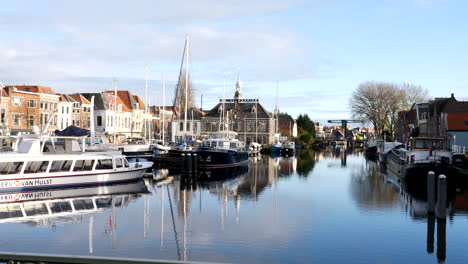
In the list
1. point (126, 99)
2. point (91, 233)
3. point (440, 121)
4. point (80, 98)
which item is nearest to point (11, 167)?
point (91, 233)

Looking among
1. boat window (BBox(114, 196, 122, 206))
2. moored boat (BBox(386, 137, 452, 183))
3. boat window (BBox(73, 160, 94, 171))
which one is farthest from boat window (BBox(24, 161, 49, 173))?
moored boat (BBox(386, 137, 452, 183))

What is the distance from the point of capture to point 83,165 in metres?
34.2

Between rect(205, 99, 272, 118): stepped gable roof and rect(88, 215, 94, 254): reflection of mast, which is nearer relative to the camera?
rect(88, 215, 94, 254): reflection of mast

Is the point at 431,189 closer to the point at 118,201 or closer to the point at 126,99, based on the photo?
the point at 118,201

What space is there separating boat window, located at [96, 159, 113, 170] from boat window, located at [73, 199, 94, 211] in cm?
594

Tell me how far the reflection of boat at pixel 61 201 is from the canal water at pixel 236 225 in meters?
0.05

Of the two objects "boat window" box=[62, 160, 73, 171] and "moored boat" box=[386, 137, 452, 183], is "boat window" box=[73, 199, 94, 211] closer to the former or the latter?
"boat window" box=[62, 160, 73, 171]

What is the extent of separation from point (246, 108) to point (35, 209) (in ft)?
291

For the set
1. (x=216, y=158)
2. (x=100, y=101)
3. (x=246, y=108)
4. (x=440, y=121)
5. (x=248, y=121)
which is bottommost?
(x=216, y=158)

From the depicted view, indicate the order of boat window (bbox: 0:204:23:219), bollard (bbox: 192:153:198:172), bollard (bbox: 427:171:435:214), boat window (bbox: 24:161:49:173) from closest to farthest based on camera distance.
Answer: bollard (bbox: 427:171:435:214) → boat window (bbox: 0:204:23:219) → boat window (bbox: 24:161:49:173) → bollard (bbox: 192:153:198:172)

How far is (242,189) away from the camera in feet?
121

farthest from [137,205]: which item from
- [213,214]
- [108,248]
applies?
[108,248]

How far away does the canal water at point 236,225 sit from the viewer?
17.6 meters

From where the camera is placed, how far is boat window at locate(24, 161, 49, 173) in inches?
1262
